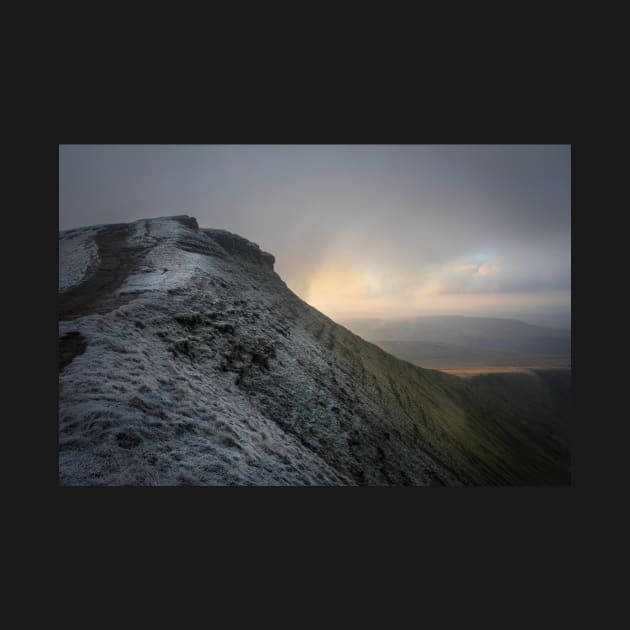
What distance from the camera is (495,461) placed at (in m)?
19.6

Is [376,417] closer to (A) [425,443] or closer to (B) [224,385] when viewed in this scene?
(A) [425,443]

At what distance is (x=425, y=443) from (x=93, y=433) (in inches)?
568

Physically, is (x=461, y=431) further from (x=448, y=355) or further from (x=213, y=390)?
(x=448, y=355)

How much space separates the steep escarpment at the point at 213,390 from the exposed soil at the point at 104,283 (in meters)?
0.09

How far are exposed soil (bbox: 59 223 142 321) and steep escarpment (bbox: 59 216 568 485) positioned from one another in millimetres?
85

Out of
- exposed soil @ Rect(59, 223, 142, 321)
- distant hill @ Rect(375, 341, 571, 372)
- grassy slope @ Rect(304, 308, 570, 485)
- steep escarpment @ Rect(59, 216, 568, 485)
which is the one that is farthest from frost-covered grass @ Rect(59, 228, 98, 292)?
distant hill @ Rect(375, 341, 571, 372)

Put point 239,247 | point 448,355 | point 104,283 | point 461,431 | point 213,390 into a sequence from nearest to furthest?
point 213,390
point 104,283
point 461,431
point 239,247
point 448,355

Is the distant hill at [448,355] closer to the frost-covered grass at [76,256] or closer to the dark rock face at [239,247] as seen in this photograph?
the dark rock face at [239,247]

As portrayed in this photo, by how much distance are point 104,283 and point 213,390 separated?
7.62 meters

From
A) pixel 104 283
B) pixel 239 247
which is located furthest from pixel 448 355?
pixel 104 283

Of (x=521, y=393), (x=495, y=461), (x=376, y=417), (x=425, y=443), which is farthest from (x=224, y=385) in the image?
(x=521, y=393)

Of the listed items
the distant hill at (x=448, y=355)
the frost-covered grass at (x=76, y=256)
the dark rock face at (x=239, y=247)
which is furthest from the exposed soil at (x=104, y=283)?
the distant hill at (x=448, y=355)

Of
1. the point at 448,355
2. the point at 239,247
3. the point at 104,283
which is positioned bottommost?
the point at 448,355

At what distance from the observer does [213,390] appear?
8.64m
